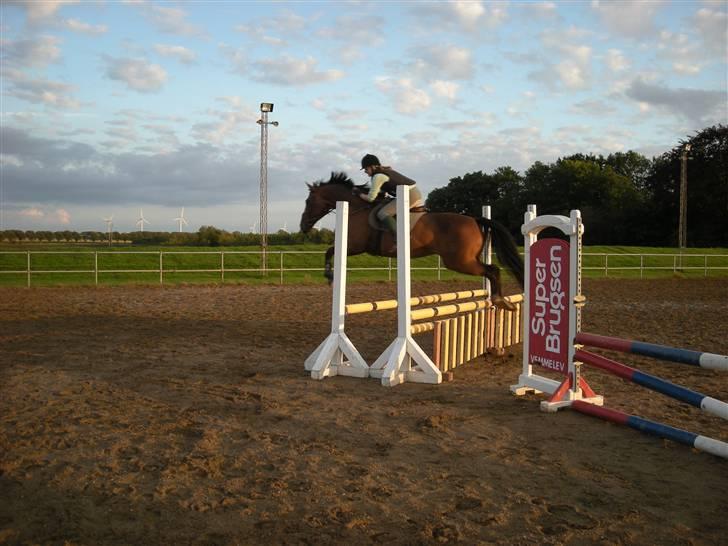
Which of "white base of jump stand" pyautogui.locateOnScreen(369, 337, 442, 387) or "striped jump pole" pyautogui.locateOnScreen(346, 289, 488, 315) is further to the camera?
"striped jump pole" pyautogui.locateOnScreen(346, 289, 488, 315)

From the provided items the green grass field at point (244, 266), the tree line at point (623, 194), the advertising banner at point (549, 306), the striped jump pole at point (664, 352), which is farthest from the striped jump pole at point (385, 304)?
the tree line at point (623, 194)

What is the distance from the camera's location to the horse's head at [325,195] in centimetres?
826

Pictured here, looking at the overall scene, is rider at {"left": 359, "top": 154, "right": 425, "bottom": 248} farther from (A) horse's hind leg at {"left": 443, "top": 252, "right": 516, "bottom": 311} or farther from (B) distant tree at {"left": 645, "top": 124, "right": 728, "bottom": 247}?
(B) distant tree at {"left": 645, "top": 124, "right": 728, "bottom": 247}

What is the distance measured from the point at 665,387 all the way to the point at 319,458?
2.49 m

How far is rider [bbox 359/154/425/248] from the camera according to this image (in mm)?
7402

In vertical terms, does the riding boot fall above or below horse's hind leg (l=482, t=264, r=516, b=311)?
above

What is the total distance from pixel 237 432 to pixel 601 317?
1013 centimetres

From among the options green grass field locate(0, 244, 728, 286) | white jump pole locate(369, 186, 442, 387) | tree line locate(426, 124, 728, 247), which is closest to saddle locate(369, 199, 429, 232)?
white jump pole locate(369, 186, 442, 387)

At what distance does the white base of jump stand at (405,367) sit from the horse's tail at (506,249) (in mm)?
1778

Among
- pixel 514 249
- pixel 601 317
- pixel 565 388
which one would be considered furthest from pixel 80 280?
pixel 565 388

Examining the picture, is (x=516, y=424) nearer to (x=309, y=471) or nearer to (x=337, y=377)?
(x=309, y=471)

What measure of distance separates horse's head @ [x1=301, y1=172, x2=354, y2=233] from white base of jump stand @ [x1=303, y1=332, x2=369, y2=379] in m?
2.10

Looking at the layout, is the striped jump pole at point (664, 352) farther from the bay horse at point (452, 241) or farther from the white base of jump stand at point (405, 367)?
the bay horse at point (452, 241)

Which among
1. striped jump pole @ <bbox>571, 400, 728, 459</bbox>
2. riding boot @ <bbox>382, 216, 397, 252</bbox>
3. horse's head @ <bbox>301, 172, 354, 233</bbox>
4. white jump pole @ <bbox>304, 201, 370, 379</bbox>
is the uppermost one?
horse's head @ <bbox>301, 172, 354, 233</bbox>
